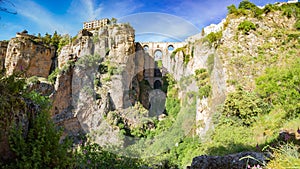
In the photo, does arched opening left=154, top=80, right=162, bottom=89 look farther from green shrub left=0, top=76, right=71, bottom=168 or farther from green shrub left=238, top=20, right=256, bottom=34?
green shrub left=0, top=76, right=71, bottom=168

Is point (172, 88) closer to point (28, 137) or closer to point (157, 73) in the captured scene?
point (157, 73)

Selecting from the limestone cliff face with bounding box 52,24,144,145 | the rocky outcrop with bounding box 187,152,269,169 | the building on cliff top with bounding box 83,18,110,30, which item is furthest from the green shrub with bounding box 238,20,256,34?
the building on cliff top with bounding box 83,18,110,30

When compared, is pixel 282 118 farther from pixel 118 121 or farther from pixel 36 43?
pixel 36 43

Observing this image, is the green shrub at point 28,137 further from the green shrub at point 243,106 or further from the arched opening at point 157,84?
the arched opening at point 157,84

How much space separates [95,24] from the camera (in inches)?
882

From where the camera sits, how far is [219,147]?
8523 millimetres

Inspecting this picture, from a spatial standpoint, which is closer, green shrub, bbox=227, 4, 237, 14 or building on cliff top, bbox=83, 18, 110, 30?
green shrub, bbox=227, 4, 237, 14

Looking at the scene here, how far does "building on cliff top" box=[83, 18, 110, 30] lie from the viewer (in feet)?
70.5

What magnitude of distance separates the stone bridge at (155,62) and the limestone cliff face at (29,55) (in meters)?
11.3

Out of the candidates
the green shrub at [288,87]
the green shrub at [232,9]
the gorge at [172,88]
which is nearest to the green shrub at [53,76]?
the gorge at [172,88]

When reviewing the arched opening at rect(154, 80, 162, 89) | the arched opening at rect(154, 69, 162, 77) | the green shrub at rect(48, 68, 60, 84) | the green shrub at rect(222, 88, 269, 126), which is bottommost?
the green shrub at rect(222, 88, 269, 126)

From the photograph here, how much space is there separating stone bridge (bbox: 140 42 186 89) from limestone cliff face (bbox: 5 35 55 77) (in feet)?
37.1

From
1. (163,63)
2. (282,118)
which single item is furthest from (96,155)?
(163,63)

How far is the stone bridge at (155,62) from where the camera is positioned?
26625 millimetres
